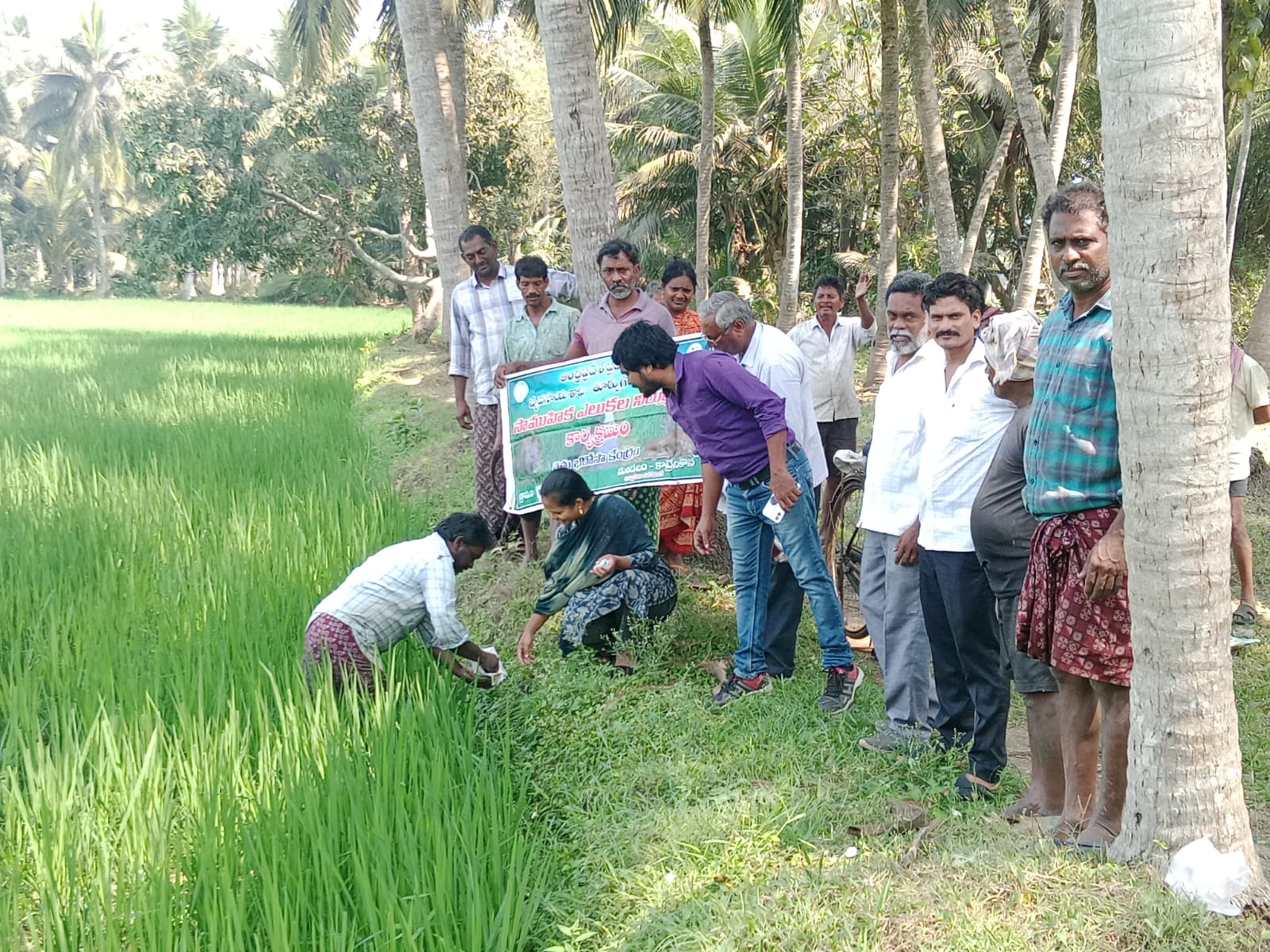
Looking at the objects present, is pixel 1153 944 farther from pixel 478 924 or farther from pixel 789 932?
pixel 478 924

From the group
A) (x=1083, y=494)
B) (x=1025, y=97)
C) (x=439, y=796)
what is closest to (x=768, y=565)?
(x=439, y=796)

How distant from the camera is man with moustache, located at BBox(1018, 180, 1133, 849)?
268cm

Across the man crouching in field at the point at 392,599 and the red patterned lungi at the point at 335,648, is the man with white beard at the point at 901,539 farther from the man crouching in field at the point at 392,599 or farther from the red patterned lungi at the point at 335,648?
the red patterned lungi at the point at 335,648

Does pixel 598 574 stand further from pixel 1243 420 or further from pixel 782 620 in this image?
pixel 1243 420

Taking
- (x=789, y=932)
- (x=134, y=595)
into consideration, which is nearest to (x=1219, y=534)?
(x=789, y=932)

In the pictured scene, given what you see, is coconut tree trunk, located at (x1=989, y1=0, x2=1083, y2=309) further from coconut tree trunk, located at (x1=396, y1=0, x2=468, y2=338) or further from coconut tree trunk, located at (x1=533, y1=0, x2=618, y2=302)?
coconut tree trunk, located at (x1=396, y1=0, x2=468, y2=338)

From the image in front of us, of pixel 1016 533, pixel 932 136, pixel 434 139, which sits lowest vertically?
pixel 1016 533

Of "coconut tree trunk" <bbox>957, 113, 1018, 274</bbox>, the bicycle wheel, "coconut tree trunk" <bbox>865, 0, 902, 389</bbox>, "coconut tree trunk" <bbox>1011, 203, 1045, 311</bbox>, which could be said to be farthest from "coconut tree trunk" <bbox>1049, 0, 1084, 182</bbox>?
the bicycle wheel

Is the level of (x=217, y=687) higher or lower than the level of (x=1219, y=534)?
lower

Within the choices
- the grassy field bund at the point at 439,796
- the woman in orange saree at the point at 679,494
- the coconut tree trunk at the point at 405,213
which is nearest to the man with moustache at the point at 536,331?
the woman in orange saree at the point at 679,494

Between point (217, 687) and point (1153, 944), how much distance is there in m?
3.02

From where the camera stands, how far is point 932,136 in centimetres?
918

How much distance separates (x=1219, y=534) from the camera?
2.34 metres

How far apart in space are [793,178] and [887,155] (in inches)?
100
